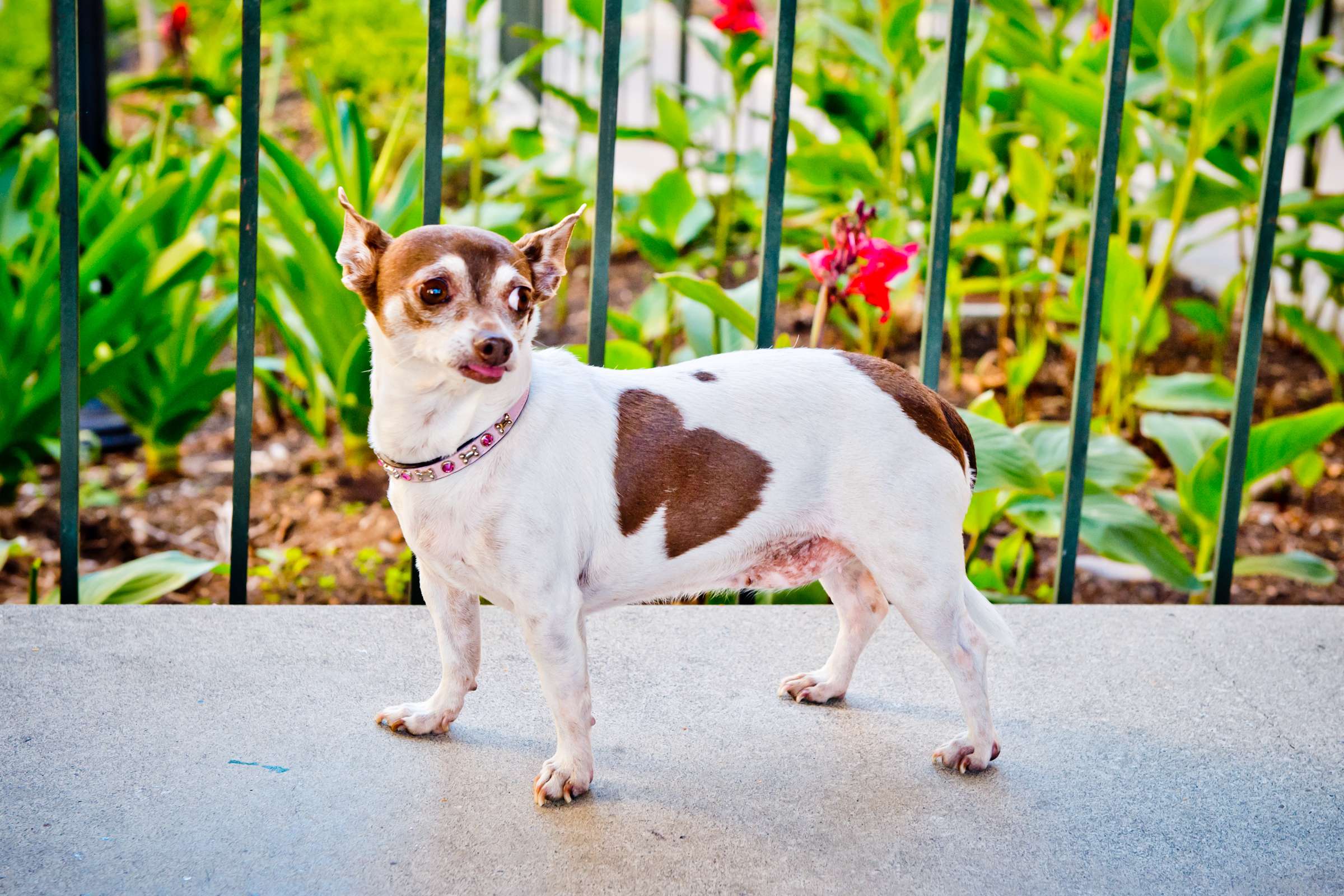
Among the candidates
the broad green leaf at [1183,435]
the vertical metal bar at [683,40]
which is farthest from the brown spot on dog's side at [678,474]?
the vertical metal bar at [683,40]

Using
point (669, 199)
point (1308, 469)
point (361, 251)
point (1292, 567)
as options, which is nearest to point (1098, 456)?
point (1292, 567)

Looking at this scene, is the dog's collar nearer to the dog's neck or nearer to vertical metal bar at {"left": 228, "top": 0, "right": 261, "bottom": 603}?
the dog's neck

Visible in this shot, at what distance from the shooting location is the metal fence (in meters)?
2.40

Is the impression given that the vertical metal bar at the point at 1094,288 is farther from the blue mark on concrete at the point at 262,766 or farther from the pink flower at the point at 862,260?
the blue mark on concrete at the point at 262,766

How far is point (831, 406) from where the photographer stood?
2.00 metres

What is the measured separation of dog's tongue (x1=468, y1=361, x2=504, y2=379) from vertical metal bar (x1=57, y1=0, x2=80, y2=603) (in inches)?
42.5

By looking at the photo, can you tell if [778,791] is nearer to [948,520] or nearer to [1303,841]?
[948,520]

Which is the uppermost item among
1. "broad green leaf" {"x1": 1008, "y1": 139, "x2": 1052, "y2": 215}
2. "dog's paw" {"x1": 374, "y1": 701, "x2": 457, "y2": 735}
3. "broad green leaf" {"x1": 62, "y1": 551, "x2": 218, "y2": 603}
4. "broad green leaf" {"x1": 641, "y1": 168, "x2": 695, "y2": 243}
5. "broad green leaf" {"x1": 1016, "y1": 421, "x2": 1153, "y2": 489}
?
"broad green leaf" {"x1": 1008, "y1": 139, "x2": 1052, "y2": 215}

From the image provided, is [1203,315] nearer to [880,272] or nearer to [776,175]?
[880,272]

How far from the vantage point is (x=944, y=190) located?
8.61 ft

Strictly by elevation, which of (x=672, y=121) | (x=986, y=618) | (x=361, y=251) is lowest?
(x=986, y=618)

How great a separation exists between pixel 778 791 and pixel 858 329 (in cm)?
289

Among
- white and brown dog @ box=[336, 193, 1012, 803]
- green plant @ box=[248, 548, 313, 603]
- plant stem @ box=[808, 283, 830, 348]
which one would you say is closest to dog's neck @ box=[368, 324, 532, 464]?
white and brown dog @ box=[336, 193, 1012, 803]

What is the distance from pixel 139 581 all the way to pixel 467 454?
4.33 feet
